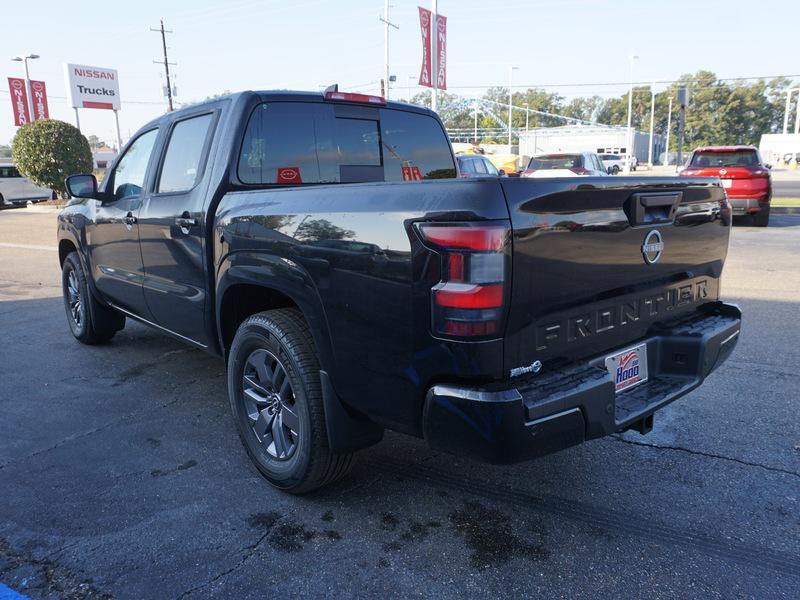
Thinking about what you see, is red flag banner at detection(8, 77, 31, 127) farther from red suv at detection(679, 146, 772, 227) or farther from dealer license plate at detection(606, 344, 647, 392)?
dealer license plate at detection(606, 344, 647, 392)

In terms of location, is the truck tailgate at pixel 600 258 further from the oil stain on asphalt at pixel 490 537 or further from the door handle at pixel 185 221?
the door handle at pixel 185 221

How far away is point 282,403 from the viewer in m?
3.07

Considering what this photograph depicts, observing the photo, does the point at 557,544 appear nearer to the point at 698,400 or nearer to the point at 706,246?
the point at 706,246

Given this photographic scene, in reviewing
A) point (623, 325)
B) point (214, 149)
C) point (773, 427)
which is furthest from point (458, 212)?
point (773, 427)

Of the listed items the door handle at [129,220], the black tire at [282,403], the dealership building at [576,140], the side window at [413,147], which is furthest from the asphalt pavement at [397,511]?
the dealership building at [576,140]

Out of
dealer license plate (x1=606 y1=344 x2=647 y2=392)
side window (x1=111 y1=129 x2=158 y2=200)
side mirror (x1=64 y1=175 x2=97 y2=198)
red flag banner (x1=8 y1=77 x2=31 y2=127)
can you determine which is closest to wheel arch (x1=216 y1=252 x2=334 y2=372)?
dealer license plate (x1=606 y1=344 x2=647 y2=392)

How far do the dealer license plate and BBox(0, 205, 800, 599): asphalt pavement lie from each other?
0.64m

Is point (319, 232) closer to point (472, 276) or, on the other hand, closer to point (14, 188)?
point (472, 276)

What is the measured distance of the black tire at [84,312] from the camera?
5.53 meters

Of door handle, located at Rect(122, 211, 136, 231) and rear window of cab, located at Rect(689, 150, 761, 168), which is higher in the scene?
rear window of cab, located at Rect(689, 150, 761, 168)

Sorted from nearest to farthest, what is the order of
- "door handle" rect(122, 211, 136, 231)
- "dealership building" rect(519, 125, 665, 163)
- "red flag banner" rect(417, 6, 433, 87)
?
"door handle" rect(122, 211, 136, 231)
"red flag banner" rect(417, 6, 433, 87)
"dealership building" rect(519, 125, 665, 163)

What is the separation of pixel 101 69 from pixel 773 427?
1598 inches

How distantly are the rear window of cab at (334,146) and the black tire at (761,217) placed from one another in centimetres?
1176

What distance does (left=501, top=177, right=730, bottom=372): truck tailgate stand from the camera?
2230 millimetres
